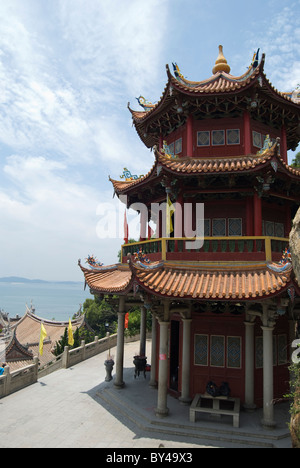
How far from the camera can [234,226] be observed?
13.2 meters

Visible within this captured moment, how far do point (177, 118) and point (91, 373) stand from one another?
14.1 m

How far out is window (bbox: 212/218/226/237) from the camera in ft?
43.5

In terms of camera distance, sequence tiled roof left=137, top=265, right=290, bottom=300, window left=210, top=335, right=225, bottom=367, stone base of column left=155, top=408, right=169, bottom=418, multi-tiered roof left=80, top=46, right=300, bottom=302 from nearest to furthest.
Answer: tiled roof left=137, top=265, right=290, bottom=300 < multi-tiered roof left=80, top=46, right=300, bottom=302 < stone base of column left=155, top=408, right=169, bottom=418 < window left=210, top=335, right=225, bottom=367

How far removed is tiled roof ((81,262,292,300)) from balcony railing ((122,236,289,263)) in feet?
1.18

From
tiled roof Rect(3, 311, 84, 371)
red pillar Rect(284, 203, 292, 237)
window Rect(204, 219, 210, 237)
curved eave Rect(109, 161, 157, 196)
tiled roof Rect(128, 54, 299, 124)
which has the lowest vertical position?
tiled roof Rect(3, 311, 84, 371)

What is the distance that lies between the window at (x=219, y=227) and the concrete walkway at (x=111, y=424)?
655cm

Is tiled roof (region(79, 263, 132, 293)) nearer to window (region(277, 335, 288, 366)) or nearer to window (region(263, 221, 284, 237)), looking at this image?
window (region(263, 221, 284, 237))

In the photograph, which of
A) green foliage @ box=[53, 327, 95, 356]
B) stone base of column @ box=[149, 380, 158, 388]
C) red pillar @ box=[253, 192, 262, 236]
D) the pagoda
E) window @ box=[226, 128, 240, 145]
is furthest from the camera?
green foliage @ box=[53, 327, 95, 356]

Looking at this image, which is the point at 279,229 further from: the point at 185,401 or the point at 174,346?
the point at 185,401

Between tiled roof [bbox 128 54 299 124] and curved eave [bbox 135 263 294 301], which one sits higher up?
tiled roof [bbox 128 54 299 124]

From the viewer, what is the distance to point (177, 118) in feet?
48.2

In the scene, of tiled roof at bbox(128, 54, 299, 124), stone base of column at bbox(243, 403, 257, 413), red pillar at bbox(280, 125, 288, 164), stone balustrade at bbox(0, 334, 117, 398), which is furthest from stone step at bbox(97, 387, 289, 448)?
tiled roof at bbox(128, 54, 299, 124)
